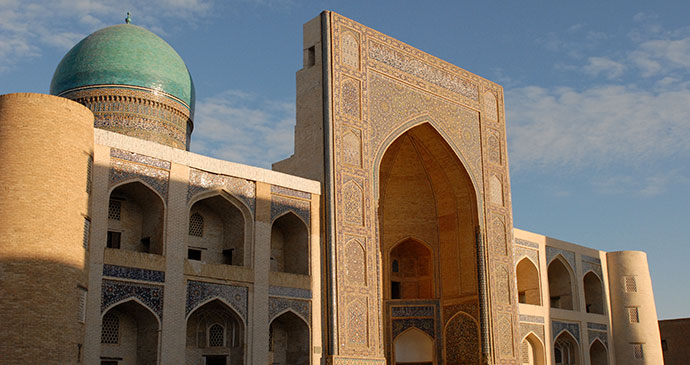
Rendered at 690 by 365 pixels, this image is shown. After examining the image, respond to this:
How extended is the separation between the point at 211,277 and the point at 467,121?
6319 millimetres

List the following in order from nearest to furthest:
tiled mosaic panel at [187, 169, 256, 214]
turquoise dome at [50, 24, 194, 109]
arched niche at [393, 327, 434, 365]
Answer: tiled mosaic panel at [187, 169, 256, 214] → turquoise dome at [50, 24, 194, 109] → arched niche at [393, 327, 434, 365]

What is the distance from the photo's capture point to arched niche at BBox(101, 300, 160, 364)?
30.6 ft

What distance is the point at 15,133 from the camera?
8328 millimetres

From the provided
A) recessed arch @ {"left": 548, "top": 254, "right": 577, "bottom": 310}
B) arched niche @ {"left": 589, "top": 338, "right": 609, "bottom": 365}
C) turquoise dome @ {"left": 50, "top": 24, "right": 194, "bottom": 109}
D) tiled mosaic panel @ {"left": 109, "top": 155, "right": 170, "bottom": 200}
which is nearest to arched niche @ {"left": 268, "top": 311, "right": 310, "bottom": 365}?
tiled mosaic panel @ {"left": 109, "top": 155, "right": 170, "bottom": 200}

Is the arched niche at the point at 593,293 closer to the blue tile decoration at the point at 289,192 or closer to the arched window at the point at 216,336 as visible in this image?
the blue tile decoration at the point at 289,192

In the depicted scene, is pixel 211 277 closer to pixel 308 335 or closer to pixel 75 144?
pixel 308 335

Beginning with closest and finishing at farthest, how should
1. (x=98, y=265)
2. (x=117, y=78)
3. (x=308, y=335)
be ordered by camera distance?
(x=98, y=265) < (x=308, y=335) < (x=117, y=78)

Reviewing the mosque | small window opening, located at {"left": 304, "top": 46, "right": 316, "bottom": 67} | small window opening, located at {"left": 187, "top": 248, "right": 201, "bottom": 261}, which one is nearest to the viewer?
the mosque

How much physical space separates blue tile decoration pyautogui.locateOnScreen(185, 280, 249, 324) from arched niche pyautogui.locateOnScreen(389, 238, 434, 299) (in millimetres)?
5140

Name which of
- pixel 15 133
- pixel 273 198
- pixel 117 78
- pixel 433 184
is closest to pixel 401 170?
pixel 433 184

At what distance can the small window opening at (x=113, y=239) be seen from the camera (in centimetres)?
1003

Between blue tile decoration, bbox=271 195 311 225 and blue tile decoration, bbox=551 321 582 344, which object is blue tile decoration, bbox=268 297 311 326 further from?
blue tile decoration, bbox=551 321 582 344

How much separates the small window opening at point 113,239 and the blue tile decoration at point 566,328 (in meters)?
9.71

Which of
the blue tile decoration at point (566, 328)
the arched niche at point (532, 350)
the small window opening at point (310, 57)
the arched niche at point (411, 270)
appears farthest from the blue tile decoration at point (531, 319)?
the small window opening at point (310, 57)
